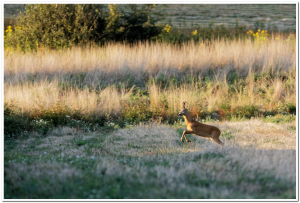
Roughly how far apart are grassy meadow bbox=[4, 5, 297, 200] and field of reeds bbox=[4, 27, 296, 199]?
0.03m

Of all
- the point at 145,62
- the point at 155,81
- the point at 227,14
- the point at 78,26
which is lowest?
the point at 155,81

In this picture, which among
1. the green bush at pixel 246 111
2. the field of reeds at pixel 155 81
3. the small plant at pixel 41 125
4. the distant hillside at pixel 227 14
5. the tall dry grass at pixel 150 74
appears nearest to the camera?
the small plant at pixel 41 125

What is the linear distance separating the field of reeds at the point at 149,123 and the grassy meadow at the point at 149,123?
26 millimetres

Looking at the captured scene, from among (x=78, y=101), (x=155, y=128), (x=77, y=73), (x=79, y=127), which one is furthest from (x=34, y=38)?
(x=155, y=128)

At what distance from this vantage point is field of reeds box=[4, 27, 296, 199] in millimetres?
4555

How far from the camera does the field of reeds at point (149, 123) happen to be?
4555 mm

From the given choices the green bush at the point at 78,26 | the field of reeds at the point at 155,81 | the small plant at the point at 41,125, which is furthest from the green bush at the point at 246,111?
the green bush at the point at 78,26

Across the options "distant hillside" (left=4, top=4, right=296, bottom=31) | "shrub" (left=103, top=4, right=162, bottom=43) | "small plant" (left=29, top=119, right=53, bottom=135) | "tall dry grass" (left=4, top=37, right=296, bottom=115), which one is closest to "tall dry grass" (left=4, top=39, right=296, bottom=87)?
"tall dry grass" (left=4, top=37, right=296, bottom=115)

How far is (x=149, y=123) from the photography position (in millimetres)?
9578

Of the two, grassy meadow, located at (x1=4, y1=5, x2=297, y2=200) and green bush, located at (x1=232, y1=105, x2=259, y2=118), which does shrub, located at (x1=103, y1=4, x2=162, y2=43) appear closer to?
grassy meadow, located at (x1=4, y1=5, x2=297, y2=200)

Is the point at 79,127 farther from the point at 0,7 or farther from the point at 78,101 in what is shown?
the point at 0,7

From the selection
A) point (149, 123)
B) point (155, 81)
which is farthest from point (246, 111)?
point (155, 81)

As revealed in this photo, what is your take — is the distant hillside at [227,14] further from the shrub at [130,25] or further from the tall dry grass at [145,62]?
the tall dry grass at [145,62]

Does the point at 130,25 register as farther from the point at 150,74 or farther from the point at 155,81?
the point at 155,81
